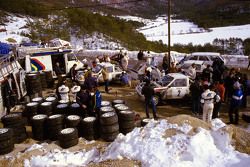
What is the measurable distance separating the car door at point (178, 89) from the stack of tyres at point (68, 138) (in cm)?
542

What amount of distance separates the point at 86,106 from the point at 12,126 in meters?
2.66

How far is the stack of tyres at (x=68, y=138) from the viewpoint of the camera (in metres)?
8.58

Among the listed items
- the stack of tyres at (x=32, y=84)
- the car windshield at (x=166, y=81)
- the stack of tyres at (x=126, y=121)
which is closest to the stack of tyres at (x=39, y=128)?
the stack of tyres at (x=126, y=121)

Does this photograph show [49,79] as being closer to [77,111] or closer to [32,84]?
[32,84]

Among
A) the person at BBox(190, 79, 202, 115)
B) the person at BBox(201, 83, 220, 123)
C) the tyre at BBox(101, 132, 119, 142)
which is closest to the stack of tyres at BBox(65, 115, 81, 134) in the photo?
the tyre at BBox(101, 132, 119, 142)

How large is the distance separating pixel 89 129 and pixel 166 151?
3232 millimetres

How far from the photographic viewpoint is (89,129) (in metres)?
9.12

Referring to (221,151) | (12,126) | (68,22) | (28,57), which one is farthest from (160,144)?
(68,22)

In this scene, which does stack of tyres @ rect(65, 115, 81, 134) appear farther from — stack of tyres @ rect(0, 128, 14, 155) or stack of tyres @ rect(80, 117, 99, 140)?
stack of tyres @ rect(0, 128, 14, 155)

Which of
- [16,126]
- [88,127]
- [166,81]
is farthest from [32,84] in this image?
[166,81]

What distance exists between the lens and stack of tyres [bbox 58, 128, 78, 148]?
8578 millimetres

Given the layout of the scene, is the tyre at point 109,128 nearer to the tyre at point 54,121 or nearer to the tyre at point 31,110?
the tyre at point 54,121

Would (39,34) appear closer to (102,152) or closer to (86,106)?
(86,106)

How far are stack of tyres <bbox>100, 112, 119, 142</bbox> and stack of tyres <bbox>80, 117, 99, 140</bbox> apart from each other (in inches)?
11.6
